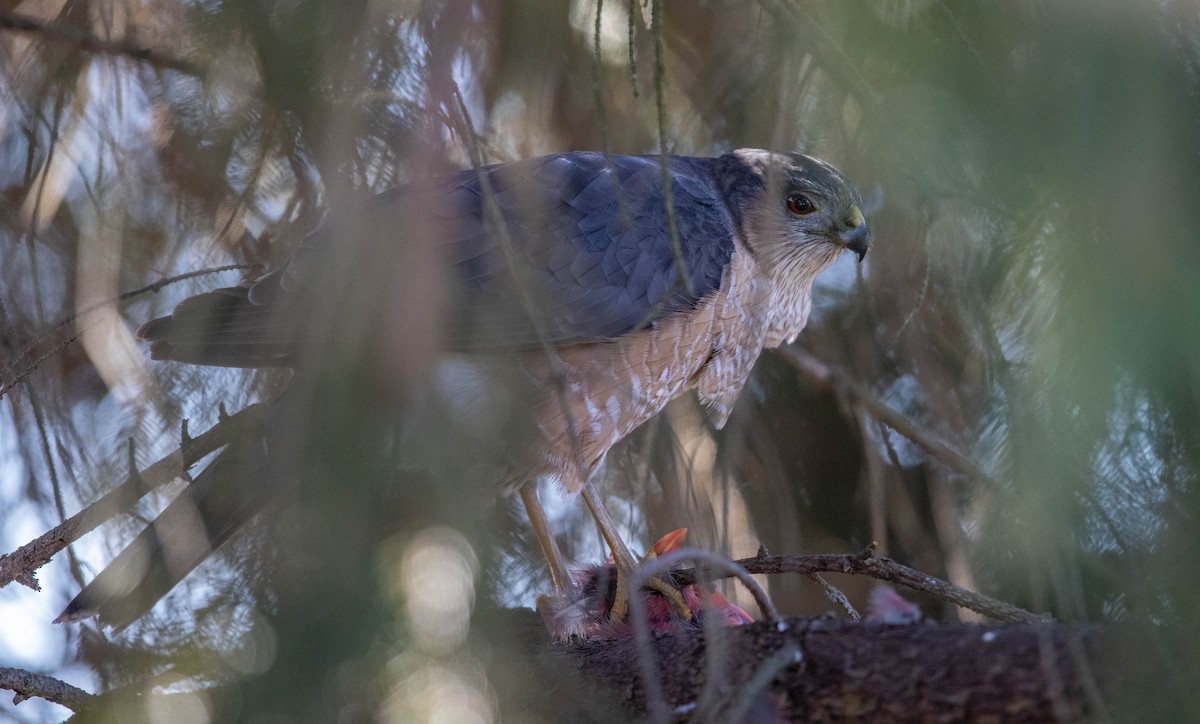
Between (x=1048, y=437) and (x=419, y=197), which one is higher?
(x=419, y=197)

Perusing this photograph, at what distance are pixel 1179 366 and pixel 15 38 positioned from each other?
9.42 ft

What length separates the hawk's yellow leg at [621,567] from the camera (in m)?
2.89

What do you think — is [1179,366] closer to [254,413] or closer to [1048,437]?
[1048,437]

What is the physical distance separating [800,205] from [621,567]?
1.36m

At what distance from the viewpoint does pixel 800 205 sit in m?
3.49

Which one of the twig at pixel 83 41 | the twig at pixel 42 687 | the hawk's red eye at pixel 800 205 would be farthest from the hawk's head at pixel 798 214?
the twig at pixel 42 687

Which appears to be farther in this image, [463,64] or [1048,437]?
[463,64]

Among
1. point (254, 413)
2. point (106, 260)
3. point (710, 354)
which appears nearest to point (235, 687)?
point (254, 413)

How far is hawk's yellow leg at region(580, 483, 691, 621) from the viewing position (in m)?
2.89

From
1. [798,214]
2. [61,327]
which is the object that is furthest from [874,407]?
[61,327]

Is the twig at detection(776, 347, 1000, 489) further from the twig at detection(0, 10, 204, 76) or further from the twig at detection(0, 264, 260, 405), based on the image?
the twig at detection(0, 10, 204, 76)

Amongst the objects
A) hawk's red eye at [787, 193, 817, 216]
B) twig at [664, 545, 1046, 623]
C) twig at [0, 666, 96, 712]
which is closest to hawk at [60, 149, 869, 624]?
hawk's red eye at [787, 193, 817, 216]

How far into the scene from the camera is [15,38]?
278 centimetres

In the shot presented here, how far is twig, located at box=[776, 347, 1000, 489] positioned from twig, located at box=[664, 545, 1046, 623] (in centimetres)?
28
